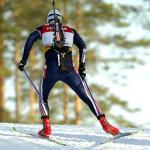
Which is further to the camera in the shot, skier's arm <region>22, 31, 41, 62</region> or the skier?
skier's arm <region>22, 31, 41, 62</region>

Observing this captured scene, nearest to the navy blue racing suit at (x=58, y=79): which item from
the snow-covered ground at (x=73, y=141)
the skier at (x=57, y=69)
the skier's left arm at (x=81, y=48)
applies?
the skier at (x=57, y=69)

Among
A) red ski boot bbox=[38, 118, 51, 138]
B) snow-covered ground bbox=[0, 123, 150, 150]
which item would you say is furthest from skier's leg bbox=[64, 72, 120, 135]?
red ski boot bbox=[38, 118, 51, 138]

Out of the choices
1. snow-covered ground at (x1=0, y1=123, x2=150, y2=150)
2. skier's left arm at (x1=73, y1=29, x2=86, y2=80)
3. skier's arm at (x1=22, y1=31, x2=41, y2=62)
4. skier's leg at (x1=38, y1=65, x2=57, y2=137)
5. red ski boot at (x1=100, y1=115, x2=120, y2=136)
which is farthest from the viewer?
skier's left arm at (x1=73, y1=29, x2=86, y2=80)

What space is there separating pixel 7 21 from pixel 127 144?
21.1m

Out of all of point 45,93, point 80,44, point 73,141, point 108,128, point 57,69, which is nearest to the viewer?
point 73,141

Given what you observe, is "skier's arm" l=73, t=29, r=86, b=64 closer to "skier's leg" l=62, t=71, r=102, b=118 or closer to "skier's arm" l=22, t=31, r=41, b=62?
"skier's leg" l=62, t=71, r=102, b=118

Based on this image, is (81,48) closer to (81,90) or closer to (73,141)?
(81,90)

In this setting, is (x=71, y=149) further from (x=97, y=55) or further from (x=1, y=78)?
(x=97, y=55)

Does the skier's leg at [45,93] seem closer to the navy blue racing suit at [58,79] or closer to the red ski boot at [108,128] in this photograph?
the navy blue racing suit at [58,79]

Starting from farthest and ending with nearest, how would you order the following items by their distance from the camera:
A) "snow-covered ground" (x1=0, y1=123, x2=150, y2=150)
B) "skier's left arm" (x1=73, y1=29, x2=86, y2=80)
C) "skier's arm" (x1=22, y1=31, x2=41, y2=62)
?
"skier's left arm" (x1=73, y1=29, x2=86, y2=80), "skier's arm" (x1=22, y1=31, x2=41, y2=62), "snow-covered ground" (x1=0, y1=123, x2=150, y2=150)

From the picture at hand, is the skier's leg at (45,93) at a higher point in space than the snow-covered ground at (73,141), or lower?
higher

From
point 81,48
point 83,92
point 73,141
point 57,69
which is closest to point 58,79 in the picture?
point 57,69

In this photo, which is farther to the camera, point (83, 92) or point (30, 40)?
point (30, 40)

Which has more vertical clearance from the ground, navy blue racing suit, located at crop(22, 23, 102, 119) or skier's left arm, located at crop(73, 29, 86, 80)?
skier's left arm, located at crop(73, 29, 86, 80)
